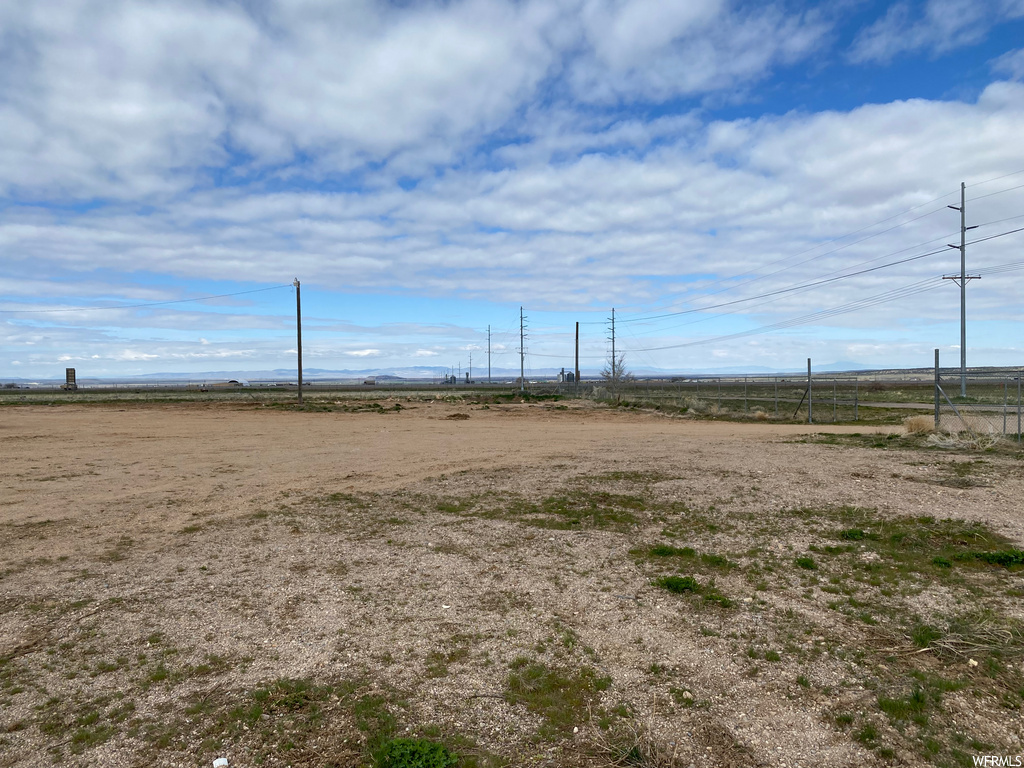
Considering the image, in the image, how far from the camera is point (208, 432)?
23.8 metres

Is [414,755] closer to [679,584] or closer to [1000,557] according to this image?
[679,584]

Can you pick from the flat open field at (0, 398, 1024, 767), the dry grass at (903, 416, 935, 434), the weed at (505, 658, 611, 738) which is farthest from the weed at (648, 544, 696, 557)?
the dry grass at (903, 416, 935, 434)

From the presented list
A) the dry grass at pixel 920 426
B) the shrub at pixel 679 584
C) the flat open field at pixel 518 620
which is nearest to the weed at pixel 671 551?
the flat open field at pixel 518 620

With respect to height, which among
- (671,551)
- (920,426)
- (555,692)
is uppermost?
(920,426)

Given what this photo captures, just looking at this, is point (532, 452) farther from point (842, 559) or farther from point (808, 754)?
point (808, 754)

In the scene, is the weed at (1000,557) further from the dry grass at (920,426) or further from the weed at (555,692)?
the dry grass at (920,426)

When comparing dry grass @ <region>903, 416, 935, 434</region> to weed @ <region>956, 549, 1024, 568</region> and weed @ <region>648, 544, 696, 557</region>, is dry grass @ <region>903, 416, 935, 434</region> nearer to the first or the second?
weed @ <region>956, 549, 1024, 568</region>

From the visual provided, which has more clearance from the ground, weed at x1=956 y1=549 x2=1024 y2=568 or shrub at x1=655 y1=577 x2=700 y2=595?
weed at x1=956 y1=549 x2=1024 y2=568

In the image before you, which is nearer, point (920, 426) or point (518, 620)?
point (518, 620)

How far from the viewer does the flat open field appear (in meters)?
4.04

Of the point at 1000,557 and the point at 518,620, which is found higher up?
the point at 1000,557

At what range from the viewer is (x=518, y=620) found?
5.84m

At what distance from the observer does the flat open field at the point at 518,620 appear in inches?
159

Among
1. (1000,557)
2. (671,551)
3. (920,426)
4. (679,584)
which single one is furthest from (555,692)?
(920,426)
